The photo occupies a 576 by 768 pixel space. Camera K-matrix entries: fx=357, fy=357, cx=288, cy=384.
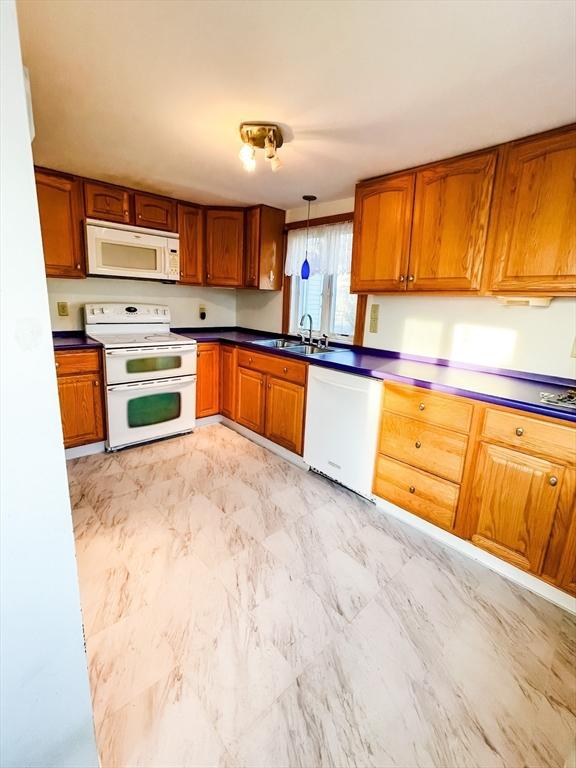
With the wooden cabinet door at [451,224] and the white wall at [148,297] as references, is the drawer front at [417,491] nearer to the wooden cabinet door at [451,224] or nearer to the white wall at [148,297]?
the wooden cabinet door at [451,224]

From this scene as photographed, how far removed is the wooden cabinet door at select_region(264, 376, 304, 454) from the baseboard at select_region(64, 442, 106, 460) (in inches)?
54.7

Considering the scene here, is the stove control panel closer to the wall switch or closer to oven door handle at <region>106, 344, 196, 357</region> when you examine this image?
oven door handle at <region>106, 344, 196, 357</region>

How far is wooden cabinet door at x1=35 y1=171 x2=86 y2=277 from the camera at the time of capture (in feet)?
8.55

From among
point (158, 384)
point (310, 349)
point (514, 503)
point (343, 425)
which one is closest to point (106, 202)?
point (158, 384)

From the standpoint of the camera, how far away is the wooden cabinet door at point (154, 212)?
119 inches

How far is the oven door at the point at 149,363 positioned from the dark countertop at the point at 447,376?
22 cm

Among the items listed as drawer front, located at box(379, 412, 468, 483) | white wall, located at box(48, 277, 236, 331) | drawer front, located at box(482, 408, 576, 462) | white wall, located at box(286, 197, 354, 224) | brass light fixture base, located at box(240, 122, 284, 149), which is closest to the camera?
drawer front, located at box(482, 408, 576, 462)

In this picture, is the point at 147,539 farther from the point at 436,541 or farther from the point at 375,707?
the point at 436,541

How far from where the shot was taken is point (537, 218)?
179cm

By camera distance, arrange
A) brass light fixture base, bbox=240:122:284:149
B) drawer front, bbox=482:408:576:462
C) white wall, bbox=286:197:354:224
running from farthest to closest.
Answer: white wall, bbox=286:197:354:224, brass light fixture base, bbox=240:122:284:149, drawer front, bbox=482:408:576:462

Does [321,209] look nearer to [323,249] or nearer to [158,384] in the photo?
[323,249]

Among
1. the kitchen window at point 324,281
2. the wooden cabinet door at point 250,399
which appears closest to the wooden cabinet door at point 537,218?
the kitchen window at point 324,281

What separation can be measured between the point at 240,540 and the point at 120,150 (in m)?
2.46

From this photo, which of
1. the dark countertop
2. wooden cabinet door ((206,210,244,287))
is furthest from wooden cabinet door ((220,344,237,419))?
wooden cabinet door ((206,210,244,287))
